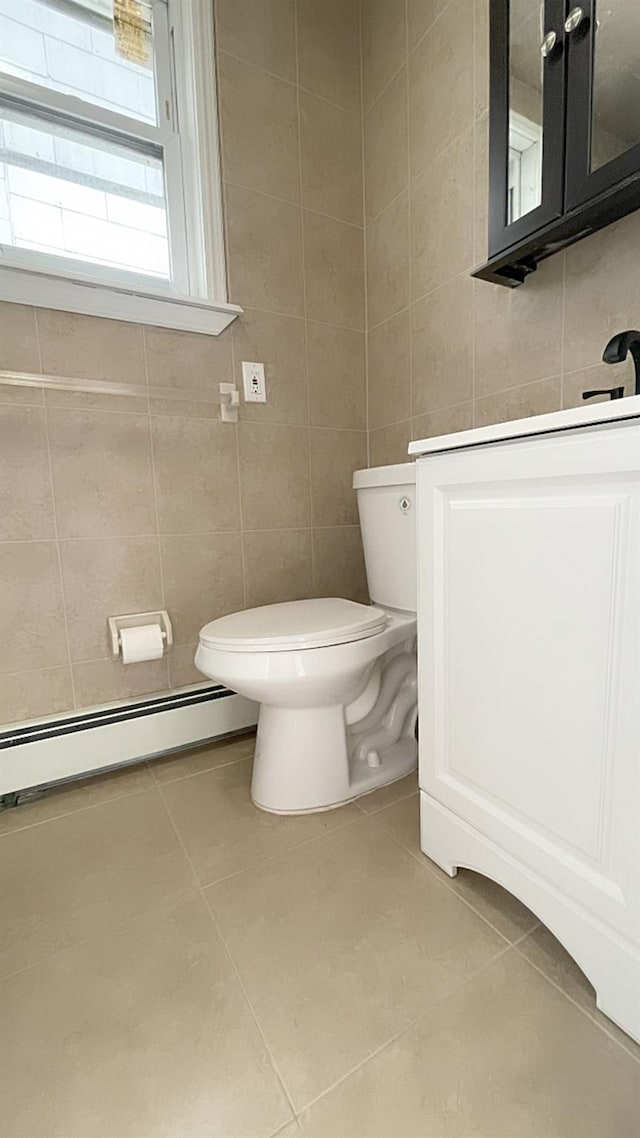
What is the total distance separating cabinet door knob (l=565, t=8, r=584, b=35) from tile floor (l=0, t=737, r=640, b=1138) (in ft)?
4.77

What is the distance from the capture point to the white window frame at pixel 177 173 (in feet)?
3.71

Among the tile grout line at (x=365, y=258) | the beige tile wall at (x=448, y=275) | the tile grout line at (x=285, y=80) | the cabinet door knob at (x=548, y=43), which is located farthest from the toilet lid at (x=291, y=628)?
the tile grout line at (x=285, y=80)

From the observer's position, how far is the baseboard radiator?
3.63ft

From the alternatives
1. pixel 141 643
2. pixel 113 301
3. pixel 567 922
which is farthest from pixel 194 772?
pixel 113 301

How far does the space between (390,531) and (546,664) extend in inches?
24.1

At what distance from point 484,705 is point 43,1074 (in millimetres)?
721

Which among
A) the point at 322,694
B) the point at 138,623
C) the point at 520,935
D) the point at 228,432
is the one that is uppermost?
the point at 228,432

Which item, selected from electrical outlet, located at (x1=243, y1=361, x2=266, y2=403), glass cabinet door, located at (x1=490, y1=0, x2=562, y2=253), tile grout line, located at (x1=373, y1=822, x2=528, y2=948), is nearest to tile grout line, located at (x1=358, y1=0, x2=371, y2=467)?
electrical outlet, located at (x1=243, y1=361, x2=266, y2=403)

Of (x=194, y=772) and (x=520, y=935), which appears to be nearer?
(x=520, y=935)

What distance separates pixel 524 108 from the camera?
2.95 ft

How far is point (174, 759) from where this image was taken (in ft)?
4.28

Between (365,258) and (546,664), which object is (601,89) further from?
(546,664)

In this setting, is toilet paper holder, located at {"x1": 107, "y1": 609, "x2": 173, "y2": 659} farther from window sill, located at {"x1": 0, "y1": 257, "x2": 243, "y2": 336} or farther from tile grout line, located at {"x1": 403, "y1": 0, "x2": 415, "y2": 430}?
tile grout line, located at {"x1": 403, "y1": 0, "x2": 415, "y2": 430}

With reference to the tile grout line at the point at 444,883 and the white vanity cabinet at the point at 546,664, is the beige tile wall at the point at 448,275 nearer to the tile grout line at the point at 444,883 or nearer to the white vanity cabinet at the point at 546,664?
the white vanity cabinet at the point at 546,664
